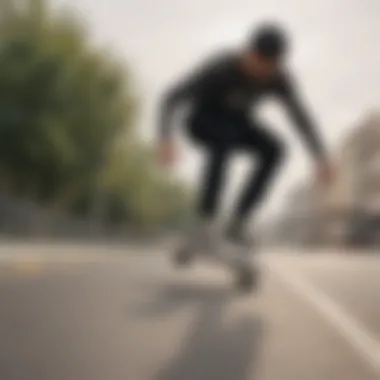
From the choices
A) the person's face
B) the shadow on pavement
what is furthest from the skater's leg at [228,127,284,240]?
the shadow on pavement

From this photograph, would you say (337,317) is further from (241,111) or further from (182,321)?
(241,111)

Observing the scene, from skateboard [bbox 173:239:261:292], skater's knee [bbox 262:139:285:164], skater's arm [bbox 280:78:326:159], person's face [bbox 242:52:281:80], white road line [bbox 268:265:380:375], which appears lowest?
white road line [bbox 268:265:380:375]

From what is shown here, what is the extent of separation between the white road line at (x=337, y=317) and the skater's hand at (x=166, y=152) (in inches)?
19.2

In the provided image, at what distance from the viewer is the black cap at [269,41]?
1740 millimetres

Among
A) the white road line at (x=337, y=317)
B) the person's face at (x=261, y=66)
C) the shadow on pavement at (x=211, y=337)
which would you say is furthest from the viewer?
the person's face at (x=261, y=66)

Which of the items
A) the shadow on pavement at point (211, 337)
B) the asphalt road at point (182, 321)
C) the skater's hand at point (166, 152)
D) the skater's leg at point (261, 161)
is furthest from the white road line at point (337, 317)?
the skater's hand at point (166, 152)

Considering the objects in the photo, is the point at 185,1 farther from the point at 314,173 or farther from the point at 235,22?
the point at 314,173

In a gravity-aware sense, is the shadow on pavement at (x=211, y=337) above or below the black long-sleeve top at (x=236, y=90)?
below

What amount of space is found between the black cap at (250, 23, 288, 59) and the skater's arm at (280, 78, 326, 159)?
0.24ft

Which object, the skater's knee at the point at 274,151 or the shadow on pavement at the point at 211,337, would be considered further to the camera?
the skater's knee at the point at 274,151

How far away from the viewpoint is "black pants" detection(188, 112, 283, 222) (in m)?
1.80

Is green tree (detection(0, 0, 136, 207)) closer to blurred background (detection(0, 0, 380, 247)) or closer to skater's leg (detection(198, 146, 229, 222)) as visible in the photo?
blurred background (detection(0, 0, 380, 247))

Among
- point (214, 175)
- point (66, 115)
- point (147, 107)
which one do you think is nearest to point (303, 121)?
point (214, 175)

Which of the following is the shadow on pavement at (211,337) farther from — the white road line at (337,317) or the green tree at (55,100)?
the green tree at (55,100)
